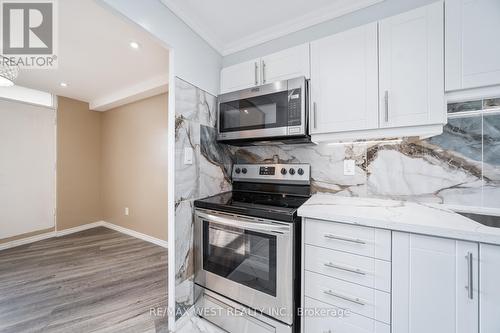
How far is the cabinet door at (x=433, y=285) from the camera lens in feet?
2.71

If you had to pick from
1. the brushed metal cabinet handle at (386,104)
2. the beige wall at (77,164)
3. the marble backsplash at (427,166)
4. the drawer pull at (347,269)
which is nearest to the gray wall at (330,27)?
the brushed metal cabinet handle at (386,104)

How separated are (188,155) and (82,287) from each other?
6.15ft

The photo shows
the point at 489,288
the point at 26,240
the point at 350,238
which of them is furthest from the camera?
the point at 26,240

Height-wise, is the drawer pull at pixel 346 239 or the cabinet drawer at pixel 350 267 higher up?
the drawer pull at pixel 346 239

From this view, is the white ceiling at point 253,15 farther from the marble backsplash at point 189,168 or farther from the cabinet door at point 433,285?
the cabinet door at point 433,285

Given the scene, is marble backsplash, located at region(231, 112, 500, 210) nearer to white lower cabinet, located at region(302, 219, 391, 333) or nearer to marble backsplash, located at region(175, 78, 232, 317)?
white lower cabinet, located at region(302, 219, 391, 333)

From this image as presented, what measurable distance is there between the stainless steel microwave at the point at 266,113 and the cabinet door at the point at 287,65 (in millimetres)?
135

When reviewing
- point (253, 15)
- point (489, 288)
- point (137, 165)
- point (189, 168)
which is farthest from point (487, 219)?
point (137, 165)

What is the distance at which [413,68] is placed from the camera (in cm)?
115

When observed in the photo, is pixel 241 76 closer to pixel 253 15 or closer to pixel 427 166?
pixel 253 15

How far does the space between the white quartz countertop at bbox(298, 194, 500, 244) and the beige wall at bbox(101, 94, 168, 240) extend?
252cm

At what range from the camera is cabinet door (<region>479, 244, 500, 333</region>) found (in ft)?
2.59

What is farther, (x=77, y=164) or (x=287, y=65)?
(x=77, y=164)

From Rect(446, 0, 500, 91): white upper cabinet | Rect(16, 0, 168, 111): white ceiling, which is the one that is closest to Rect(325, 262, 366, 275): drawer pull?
Rect(446, 0, 500, 91): white upper cabinet
